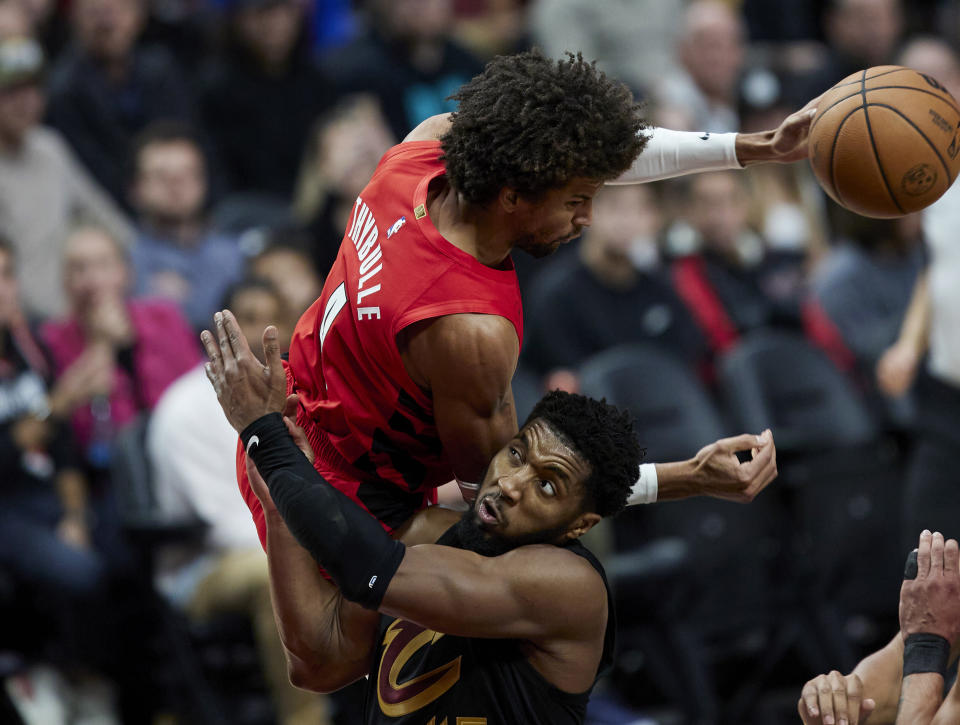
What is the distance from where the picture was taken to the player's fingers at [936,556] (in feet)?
11.4

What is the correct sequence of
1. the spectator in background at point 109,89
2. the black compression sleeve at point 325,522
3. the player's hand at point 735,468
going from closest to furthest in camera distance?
the black compression sleeve at point 325,522 → the player's hand at point 735,468 → the spectator in background at point 109,89

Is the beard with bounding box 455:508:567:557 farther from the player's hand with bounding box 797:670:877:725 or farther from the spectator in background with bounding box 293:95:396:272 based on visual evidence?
the spectator in background with bounding box 293:95:396:272

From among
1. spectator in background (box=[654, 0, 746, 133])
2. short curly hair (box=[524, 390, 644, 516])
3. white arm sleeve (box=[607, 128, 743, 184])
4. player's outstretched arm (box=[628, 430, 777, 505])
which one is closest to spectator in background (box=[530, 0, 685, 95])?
spectator in background (box=[654, 0, 746, 133])

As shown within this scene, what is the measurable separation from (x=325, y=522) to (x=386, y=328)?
0.49 m

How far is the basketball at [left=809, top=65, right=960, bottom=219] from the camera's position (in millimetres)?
3434

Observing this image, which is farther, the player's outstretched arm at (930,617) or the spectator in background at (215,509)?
the spectator in background at (215,509)

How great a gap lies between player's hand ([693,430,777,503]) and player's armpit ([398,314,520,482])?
1.87ft

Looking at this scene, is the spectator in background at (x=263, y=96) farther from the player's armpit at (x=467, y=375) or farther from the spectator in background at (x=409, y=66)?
the player's armpit at (x=467, y=375)

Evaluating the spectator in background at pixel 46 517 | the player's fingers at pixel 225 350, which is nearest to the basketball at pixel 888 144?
the player's fingers at pixel 225 350

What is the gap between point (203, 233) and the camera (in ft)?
23.8

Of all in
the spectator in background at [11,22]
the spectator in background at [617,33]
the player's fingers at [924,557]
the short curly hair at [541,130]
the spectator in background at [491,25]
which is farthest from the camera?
the spectator in background at [491,25]

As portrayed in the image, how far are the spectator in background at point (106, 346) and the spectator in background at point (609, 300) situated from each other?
1.73 meters

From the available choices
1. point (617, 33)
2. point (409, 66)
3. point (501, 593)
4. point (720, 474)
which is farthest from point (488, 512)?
point (617, 33)

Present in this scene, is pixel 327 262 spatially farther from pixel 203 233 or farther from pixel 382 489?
pixel 382 489
